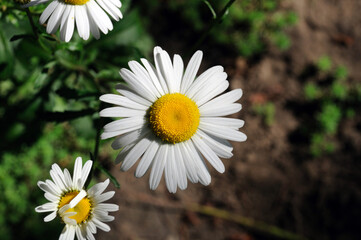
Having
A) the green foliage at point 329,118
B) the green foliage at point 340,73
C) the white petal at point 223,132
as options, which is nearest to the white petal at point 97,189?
the white petal at point 223,132

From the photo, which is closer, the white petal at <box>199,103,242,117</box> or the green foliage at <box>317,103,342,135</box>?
the white petal at <box>199,103,242,117</box>

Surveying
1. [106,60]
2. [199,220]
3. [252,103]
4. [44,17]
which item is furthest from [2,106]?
[252,103]

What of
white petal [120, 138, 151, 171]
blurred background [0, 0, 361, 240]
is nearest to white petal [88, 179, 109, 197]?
white petal [120, 138, 151, 171]

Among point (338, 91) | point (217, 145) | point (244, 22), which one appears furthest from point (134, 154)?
point (338, 91)

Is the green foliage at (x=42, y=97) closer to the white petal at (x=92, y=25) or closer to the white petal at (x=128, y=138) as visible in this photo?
the white petal at (x=92, y=25)

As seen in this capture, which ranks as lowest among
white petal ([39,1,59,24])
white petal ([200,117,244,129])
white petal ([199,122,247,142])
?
white petal ([199,122,247,142])

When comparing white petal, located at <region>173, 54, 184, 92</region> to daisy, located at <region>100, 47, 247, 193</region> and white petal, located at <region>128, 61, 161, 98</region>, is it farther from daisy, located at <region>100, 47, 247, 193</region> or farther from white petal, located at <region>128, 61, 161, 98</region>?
white petal, located at <region>128, 61, 161, 98</region>

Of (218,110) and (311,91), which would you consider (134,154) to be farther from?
(311,91)
